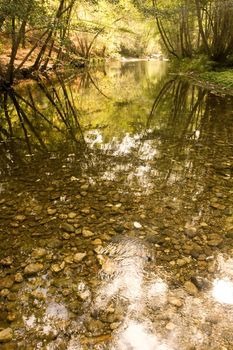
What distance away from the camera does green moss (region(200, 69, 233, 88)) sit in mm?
18288

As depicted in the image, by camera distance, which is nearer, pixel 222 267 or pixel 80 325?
pixel 80 325

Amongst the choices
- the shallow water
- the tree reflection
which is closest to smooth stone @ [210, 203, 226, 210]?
the shallow water

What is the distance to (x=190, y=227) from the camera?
186 inches

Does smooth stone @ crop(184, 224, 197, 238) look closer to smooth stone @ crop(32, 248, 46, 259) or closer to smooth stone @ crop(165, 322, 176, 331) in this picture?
smooth stone @ crop(165, 322, 176, 331)

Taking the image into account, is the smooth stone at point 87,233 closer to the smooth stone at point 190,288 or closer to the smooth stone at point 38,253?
the smooth stone at point 38,253

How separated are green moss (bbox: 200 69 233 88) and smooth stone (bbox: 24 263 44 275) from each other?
1684cm

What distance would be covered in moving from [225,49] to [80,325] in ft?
80.6

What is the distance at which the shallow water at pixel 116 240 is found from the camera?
3121 millimetres

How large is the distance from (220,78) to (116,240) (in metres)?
18.1

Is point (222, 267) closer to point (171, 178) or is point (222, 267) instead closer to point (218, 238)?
point (218, 238)

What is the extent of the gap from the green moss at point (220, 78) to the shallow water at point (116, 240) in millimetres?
10202

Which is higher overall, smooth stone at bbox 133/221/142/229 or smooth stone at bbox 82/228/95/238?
smooth stone at bbox 82/228/95/238

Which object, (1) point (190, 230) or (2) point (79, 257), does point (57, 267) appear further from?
(1) point (190, 230)

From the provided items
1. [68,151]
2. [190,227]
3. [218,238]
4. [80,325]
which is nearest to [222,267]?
[218,238]
